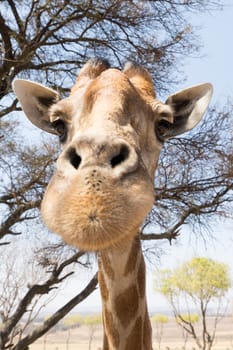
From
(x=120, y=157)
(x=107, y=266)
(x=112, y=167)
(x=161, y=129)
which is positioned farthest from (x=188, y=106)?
(x=112, y=167)

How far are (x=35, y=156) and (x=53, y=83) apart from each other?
1.65m

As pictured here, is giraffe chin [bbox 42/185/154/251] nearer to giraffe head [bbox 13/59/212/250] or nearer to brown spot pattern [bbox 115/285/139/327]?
giraffe head [bbox 13/59/212/250]

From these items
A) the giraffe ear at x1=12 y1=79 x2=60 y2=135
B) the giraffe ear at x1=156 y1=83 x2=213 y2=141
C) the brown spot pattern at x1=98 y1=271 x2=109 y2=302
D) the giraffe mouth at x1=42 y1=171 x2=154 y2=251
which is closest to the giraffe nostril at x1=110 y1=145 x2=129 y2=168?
the giraffe mouth at x1=42 y1=171 x2=154 y2=251

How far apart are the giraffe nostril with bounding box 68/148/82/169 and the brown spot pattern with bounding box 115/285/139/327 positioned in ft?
3.97

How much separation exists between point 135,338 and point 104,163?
59.9 inches

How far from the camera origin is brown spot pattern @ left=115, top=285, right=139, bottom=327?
3816 mm

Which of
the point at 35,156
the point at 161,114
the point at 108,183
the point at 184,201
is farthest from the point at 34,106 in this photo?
the point at 184,201

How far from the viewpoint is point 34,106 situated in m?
4.77

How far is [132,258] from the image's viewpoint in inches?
151

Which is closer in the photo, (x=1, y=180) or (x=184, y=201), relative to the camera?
(x=1, y=180)

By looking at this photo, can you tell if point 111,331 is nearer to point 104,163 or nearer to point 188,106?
point 104,163

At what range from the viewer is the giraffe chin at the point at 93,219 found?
2676mm

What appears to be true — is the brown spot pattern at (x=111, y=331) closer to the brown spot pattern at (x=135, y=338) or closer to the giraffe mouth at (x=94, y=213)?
the brown spot pattern at (x=135, y=338)

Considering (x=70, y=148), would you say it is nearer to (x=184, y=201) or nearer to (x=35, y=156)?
(x=35, y=156)
